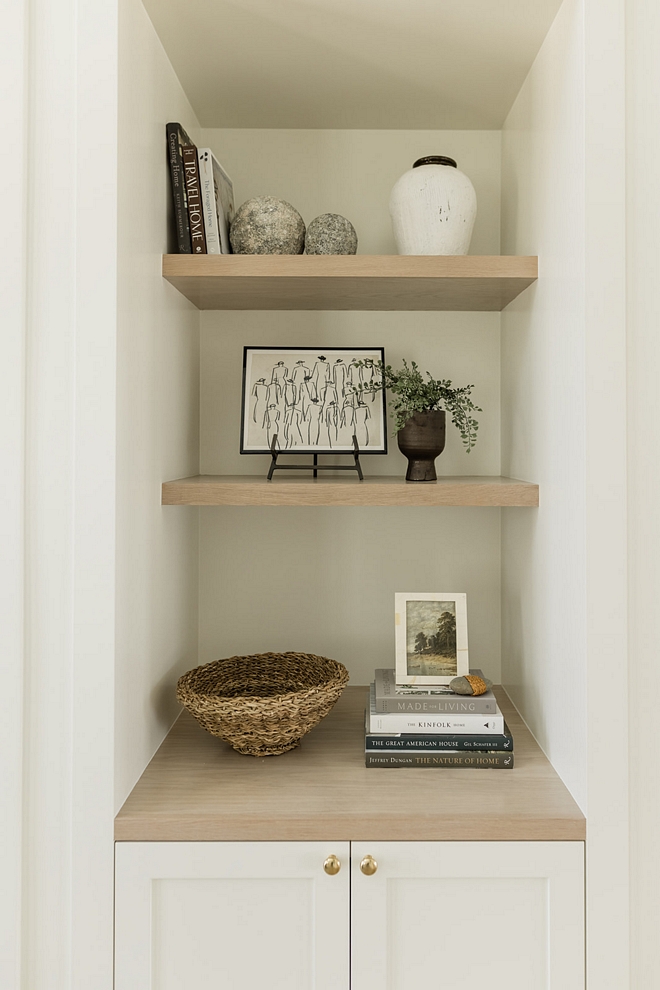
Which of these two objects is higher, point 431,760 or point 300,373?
point 300,373

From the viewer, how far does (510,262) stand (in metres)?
1.40

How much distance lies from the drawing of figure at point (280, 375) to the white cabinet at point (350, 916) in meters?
0.91

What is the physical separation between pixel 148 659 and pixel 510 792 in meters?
0.65

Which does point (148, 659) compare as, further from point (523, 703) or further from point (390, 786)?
point (523, 703)

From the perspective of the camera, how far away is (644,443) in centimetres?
118

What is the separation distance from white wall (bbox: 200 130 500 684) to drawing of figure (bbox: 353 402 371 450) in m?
0.19

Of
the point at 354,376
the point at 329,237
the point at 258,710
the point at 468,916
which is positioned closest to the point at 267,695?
the point at 258,710

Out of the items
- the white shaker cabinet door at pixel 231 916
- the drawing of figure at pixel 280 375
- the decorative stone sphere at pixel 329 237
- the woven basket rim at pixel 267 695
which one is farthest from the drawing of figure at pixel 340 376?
the white shaker cabinet door at pixel 231 916

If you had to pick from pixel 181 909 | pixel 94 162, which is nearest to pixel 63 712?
pixel 181 909

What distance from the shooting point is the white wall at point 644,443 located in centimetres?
117

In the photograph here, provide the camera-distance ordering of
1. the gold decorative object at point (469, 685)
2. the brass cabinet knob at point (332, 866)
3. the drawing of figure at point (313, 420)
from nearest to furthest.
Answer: the brass cabinet knob at point (332, 866)
the gold decorative object at point (469, 685)
the drawing of figure at point (313, 420)

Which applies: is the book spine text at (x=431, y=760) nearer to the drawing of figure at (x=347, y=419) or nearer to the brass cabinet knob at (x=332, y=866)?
the brass cabinet knob at (x=332, y=866)

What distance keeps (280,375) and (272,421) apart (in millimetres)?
104

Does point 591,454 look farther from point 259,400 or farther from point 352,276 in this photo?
point 259,400
